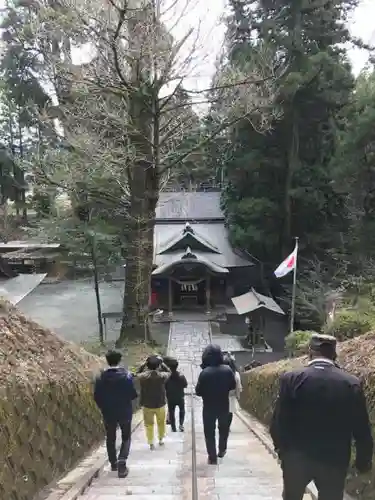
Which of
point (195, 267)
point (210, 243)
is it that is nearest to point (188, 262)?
point (195, 267)

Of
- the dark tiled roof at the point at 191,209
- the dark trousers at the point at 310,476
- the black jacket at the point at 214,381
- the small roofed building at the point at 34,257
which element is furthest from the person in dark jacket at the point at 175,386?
the small roofed building at the point at 34,257

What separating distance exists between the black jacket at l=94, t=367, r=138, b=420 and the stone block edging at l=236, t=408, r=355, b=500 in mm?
1817

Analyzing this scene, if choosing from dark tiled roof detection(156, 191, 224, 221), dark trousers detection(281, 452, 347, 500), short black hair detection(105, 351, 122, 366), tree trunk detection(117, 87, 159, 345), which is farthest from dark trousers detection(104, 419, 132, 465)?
dark tiled roof detection(156, 191, 224, 221)

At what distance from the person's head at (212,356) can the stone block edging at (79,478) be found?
1.47 metres

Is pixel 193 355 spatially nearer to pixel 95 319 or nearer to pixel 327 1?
pixel 95 319

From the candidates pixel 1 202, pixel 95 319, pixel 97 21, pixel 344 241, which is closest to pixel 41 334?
pixel 97 21

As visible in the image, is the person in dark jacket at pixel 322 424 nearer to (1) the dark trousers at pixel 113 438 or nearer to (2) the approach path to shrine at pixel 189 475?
(2) the approach path to shrine at pixel 189 475

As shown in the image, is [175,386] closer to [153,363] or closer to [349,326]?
[153,363]

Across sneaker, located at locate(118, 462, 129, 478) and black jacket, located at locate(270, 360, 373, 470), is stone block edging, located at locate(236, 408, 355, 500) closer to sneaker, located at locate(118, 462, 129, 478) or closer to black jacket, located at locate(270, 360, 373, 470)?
black jacket, located at locate(270, 360, 373, 470)

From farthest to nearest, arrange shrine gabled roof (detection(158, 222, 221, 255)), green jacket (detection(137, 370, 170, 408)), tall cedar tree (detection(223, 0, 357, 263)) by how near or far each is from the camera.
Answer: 1. shrine gabled roof (detection(158, 222, 221, 255))
2. tall cedar tree (detection(223, 0, 357, 263))
3. green jacket (detection(137, 370, 170, 408))

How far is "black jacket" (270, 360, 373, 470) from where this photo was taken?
2908mm

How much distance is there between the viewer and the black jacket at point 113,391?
201 inches

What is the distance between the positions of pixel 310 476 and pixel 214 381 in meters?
2.28

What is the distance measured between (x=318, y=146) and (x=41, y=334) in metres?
23.7
